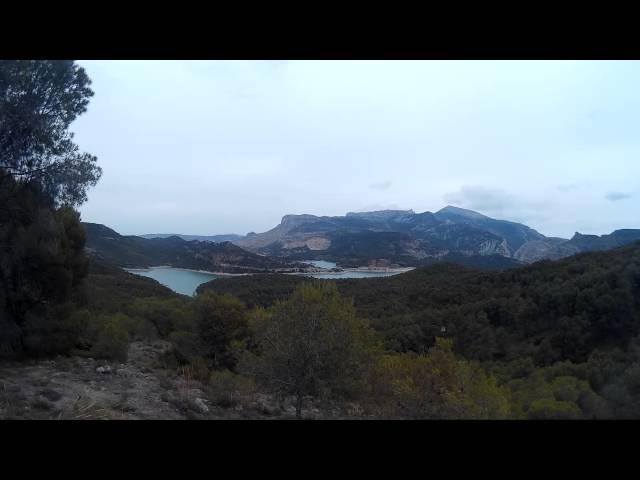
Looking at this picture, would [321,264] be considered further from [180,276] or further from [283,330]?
[283,330]

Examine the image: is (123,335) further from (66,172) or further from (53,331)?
(66,172)

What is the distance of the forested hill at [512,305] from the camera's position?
1247 centimetres

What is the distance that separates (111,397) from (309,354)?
296cm

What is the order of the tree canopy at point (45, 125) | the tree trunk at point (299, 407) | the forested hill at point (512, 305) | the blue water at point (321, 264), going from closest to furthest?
the tree canopy at point (45, 125) → the tree trunk at point (299, 407) → the forested hill at point (512, 305) → the blue water at point (321, 264)

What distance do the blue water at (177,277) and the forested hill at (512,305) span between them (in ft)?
4.25

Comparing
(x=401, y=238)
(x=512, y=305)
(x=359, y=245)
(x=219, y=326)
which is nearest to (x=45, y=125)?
(x=219, y=326)

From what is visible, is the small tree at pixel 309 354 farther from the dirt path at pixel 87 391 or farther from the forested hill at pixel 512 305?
the forested hill at pixel 512 305

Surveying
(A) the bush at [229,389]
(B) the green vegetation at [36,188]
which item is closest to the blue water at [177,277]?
(B) the green vegetation at [36,188]

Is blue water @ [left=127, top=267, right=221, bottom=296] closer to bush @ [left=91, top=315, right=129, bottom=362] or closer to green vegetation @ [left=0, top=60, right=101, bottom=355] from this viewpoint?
bush @ [left=91, top=315, right=129, bottom=362]

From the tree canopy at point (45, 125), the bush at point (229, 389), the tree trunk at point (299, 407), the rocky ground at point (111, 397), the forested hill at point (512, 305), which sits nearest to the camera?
the rocky ground at point (111, 397)
